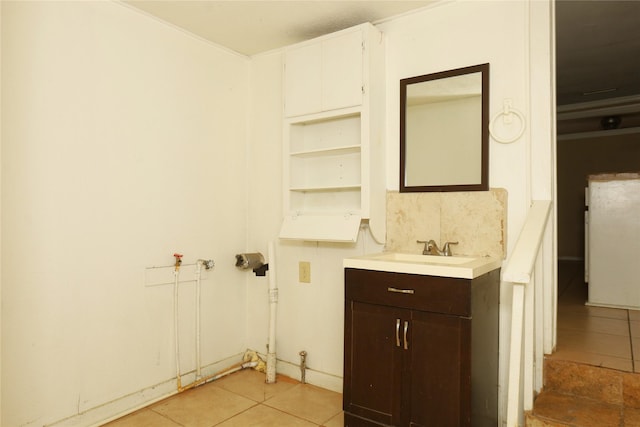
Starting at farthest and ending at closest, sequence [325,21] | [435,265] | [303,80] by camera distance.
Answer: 1. [303,80]
2. [325,21]
3. [435,265]

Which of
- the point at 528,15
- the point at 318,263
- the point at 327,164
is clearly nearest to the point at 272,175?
the point at 327,164

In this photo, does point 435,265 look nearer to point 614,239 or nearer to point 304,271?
point 304,271

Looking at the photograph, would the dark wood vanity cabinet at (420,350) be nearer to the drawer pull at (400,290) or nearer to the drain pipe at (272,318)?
the drawer pull at (400,290)

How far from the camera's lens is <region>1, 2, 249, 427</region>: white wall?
81.8 inches

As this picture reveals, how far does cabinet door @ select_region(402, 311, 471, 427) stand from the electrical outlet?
1.15 metres

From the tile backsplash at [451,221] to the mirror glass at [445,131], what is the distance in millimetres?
64

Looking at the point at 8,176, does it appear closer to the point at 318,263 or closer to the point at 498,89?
the point at 318,263

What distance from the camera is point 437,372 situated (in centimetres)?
190

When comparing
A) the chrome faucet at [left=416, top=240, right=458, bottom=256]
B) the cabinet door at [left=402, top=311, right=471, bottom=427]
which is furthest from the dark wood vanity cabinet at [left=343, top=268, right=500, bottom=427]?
the chrome faucet at [left=416, top=240, right=458, bottom=256]

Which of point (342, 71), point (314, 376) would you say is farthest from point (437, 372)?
point (342, 71)

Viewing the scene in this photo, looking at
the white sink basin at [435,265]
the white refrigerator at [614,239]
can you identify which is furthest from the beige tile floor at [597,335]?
the white sink basin at [435,265]

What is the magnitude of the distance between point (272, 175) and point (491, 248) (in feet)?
5.48

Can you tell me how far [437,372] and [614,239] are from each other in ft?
7.59

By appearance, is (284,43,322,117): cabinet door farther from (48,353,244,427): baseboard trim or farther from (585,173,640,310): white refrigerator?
(585,173,640,310): white refrigerator
